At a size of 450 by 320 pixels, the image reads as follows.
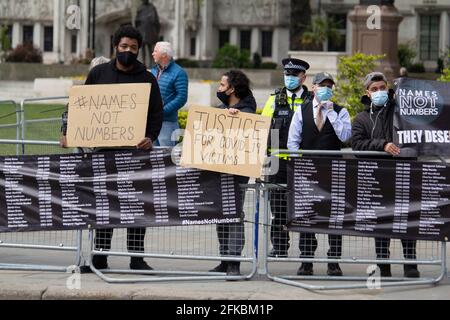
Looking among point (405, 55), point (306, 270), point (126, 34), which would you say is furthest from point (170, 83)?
point (405, 55)

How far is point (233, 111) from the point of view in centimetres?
1145

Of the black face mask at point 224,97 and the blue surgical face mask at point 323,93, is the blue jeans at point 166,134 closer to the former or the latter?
the black face mask at point 224,97

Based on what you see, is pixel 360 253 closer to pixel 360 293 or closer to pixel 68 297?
pixel 360 293

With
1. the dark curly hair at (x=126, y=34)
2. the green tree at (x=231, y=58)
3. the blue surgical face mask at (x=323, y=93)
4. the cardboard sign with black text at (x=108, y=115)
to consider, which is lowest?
the cardboard sign with black text at (x=108, y=115)

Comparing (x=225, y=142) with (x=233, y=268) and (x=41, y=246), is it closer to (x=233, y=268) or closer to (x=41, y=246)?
(x=233, y=268)

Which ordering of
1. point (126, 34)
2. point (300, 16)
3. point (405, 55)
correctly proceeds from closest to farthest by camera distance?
point (126, 34), point (405, 55), point (300, 16)

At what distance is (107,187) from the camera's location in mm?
11734

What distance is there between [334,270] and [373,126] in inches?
52.7

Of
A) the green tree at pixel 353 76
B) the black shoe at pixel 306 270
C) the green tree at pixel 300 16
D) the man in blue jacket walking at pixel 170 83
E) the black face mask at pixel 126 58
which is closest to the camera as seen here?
the black shoe at pixel 306 270

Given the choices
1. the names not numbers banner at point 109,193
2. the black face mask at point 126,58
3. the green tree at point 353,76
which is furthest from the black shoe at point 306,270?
the green tree at point 353,76

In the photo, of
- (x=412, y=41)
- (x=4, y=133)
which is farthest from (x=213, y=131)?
(x=412, y=41)

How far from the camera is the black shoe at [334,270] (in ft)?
38.9

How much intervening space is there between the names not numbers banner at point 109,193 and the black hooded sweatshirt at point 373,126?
122 centimetres
